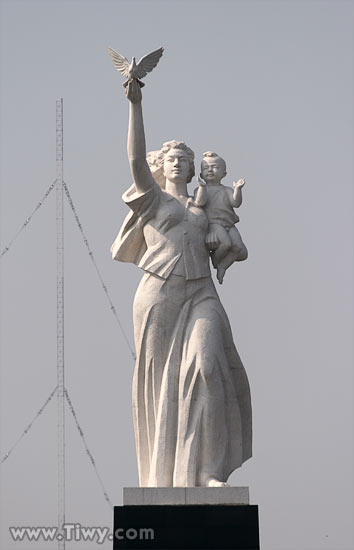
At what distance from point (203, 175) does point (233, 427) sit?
313 centimetres

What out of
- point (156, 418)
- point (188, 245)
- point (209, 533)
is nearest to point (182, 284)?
point (188, 245)

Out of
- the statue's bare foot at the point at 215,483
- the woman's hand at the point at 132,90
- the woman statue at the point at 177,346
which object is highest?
the woman's hand at the point at 132,90

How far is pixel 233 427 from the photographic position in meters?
18.5

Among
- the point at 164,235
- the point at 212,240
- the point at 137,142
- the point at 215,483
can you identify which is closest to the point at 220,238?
the point at 212,240

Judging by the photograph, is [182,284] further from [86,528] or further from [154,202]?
[86,528]

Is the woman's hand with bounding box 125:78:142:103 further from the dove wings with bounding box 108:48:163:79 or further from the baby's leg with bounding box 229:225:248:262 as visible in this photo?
the baby's leg with bounding box 229:225:248:262

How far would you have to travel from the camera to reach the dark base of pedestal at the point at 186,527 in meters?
17.5

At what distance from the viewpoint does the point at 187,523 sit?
57.5ft

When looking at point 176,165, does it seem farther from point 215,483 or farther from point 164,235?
point 215,483

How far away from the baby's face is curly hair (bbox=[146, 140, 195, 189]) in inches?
6.8

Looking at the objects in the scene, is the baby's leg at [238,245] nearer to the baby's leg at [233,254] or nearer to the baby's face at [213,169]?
the baby's leg at [233,254]

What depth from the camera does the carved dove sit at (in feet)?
59.1

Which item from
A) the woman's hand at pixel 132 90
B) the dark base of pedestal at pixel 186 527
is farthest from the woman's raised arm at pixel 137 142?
the dark base of pedestal at pixel 186 527

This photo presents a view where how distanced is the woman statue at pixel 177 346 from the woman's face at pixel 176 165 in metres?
0.01
